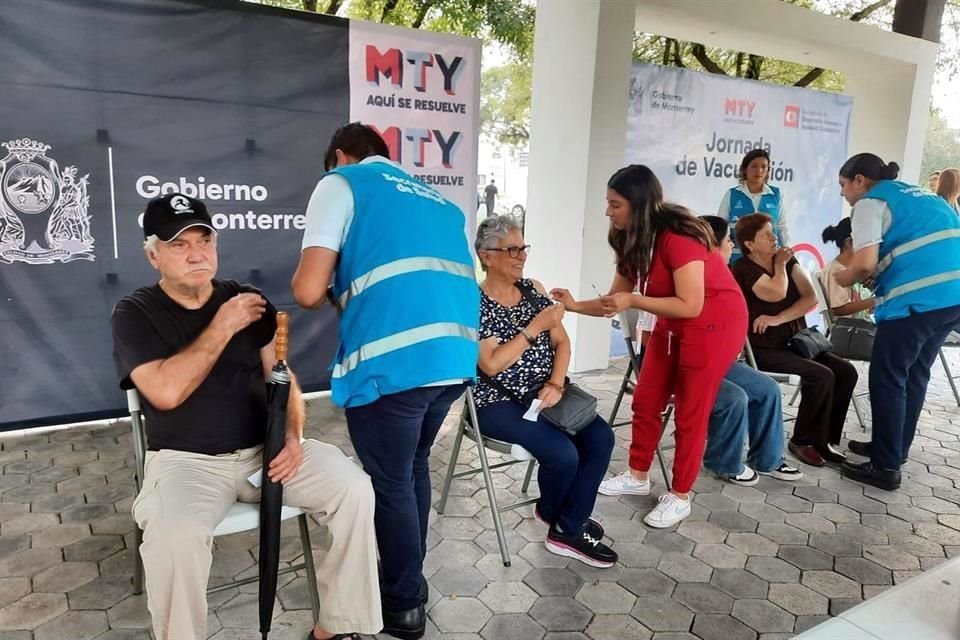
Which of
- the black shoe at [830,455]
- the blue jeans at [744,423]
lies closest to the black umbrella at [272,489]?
the blue jeans at [744,423]

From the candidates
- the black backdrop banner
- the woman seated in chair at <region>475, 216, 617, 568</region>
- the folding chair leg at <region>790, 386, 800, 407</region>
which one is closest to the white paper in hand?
the woman seated in chair at <region>475, 216, 617, 568</region>

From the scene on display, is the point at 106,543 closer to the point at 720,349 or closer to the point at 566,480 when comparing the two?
the point at 566,480

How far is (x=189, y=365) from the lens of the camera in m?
1.86

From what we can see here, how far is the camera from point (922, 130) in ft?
24.0

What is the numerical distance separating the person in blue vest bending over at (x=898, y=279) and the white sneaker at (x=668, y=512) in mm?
1141

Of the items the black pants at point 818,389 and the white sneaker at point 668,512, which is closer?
the white sneaker at point 668,512

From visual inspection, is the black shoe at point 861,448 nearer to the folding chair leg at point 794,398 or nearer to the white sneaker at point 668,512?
the folding chair leg at point 794,398

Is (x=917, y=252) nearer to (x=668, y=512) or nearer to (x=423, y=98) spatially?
(x=668, y=512)

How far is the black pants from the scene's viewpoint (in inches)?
139

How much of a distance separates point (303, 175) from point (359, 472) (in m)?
2.49

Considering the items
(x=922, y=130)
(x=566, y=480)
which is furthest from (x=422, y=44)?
(x=922, y=130)

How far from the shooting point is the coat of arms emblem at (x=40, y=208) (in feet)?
10.8

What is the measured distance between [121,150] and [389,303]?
244 cm

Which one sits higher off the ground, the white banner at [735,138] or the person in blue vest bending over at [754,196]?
the white banner at [735,138]
